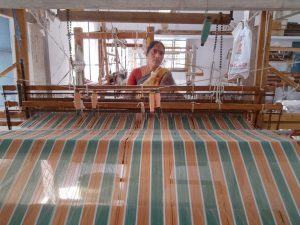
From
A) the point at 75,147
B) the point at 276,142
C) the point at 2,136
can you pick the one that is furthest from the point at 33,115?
the point at 276,142

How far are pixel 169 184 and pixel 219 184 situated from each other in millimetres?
239

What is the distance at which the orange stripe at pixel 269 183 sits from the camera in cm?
106

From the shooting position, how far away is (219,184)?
1166 mm

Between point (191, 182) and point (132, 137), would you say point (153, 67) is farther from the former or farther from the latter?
point (191, 182)

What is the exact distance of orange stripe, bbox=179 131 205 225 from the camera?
1.04m

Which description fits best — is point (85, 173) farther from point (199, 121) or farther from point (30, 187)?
point (199, 121)

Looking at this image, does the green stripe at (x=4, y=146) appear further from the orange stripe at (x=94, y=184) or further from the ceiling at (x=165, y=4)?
the ceiling at (x=165, y=4)

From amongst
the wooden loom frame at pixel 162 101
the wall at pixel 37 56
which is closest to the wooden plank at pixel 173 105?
the wooden loom frame at pixel 162 101

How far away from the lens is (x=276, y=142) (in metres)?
1.32

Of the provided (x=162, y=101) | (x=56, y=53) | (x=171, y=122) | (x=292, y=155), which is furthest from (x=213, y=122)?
(x=56, y=53)

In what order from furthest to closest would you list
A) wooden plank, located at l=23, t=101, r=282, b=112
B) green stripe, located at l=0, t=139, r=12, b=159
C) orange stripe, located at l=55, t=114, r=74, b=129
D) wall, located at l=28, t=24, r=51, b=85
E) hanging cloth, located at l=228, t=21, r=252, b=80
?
wall, located at l=28, t=24, r=51, b=85, hanging cloth, located at l=228, t=21, r=252, b=80, orange stripe, located at l=55, t=114, r=74, b=129, wooden plank, located at l=23, t=101, r=282, b=112, green stripe, located at l=0, t=139, r=12, b=159

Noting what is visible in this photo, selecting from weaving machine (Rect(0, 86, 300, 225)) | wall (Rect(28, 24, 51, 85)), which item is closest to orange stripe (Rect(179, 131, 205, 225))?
weaving machine (Rect(0, 86, 300, 225))

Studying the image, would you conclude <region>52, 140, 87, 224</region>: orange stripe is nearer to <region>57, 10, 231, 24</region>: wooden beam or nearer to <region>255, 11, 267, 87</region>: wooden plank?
<region>57, 10, 231, 24</region>: wooden beam

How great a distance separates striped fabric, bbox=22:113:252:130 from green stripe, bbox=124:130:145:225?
0.55 meters
